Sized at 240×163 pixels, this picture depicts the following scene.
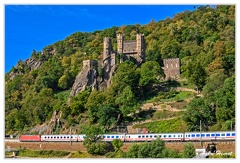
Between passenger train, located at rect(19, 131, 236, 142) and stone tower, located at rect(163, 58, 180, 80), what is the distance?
1618 cm

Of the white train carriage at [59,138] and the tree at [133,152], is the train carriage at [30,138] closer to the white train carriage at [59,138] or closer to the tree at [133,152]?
the white train carriage at [59,138]

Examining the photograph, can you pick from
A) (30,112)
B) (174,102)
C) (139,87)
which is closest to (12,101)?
(30,112)

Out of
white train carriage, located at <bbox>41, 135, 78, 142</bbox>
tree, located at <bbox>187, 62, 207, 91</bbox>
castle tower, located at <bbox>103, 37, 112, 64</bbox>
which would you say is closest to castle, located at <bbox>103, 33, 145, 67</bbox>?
castle tower, located at <bbox>103, 37, 112, 64</bbox>

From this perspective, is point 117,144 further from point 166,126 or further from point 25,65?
point 25,65

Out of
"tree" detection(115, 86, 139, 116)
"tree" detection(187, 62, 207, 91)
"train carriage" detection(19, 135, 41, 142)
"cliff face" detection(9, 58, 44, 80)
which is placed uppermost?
"cliff face" detection(9, 58, 44, 80)

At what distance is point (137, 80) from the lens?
44.6 m

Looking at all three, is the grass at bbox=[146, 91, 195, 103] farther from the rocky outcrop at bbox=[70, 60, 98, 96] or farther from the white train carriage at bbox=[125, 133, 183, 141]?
the white train carriage at bbox=[125, 133, 183, 141]

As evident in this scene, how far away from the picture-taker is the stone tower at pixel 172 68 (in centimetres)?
4794

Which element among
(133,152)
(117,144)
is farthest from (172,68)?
(133,152)

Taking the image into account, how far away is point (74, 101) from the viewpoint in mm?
43500

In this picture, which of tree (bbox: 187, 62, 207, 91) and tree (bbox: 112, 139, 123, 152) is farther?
tree (bbox: 187, 62, 207, 91)

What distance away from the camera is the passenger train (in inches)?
1130

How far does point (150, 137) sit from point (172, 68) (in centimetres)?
1796

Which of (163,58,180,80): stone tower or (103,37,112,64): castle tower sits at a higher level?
(103,37,112,64): castle tower
